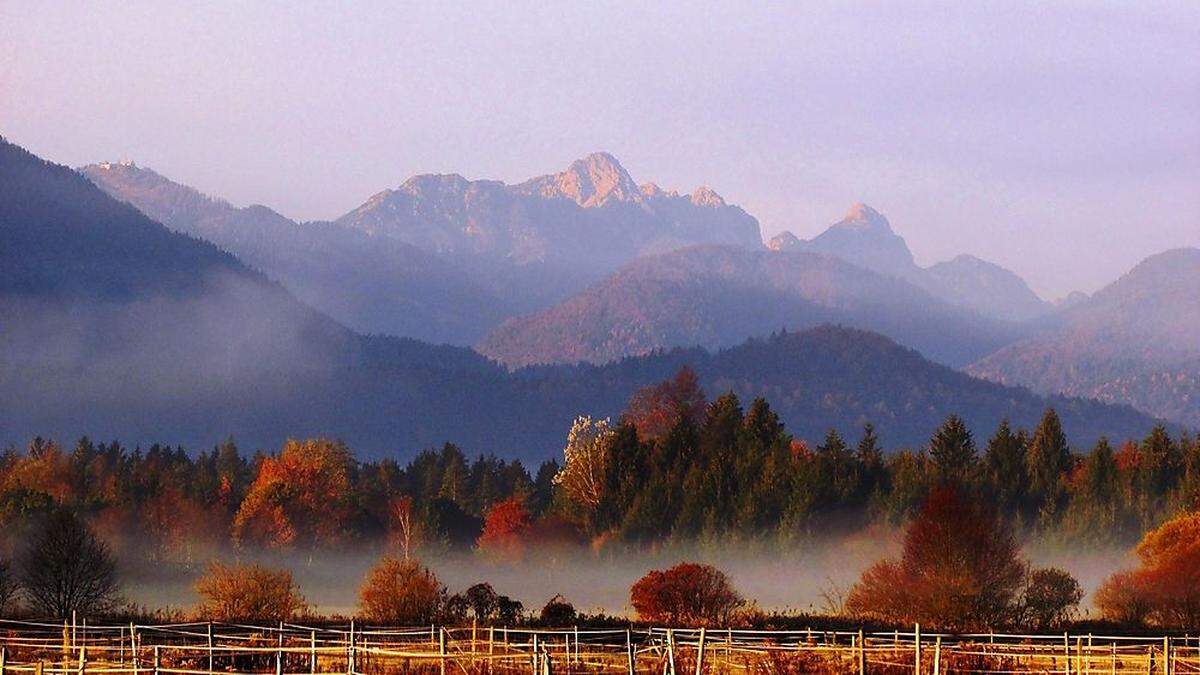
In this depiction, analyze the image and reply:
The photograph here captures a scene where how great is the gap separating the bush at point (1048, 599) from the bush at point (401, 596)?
3407 centimetres

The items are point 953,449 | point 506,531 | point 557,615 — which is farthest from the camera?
point 506,531

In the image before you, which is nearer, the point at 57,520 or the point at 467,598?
the point at 467,598

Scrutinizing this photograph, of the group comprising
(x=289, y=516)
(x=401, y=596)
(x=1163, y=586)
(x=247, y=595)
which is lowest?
(x=1163, y=586)

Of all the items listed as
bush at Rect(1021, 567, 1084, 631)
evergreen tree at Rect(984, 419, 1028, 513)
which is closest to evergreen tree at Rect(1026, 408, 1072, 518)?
evergreen tree at Rect(984, 419, 1028, 513)

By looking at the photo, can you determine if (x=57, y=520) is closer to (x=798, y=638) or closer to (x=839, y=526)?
(x=798, y=638)

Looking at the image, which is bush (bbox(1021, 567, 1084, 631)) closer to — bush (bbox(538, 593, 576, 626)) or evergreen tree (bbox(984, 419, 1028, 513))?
bush (bbox(538, 593, 576, 626))

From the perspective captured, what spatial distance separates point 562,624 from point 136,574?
264 feet

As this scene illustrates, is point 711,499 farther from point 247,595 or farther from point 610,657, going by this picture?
point 610,657

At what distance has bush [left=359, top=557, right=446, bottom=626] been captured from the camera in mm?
96562

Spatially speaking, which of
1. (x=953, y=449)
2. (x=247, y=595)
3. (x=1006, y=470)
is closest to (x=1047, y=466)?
(x=1006, y=470)

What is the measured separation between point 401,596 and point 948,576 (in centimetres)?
3497

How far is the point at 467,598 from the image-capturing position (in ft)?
337

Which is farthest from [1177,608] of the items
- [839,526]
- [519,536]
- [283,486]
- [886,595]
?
[283,486]

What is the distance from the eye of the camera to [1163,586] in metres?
120
